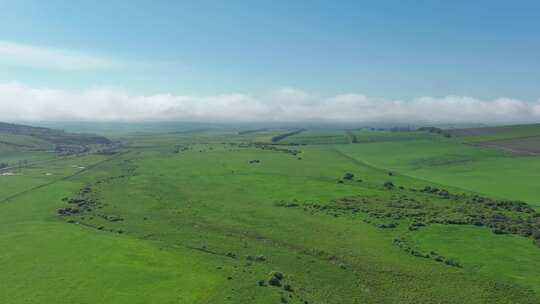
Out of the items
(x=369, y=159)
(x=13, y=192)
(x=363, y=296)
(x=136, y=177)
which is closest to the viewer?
(x=363, y=296)

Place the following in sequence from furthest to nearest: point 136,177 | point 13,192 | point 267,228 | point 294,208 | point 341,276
Result: 1. point 136,177
2. point 13,192
3. point 294,208
4. point 267,228
5. point 341,276

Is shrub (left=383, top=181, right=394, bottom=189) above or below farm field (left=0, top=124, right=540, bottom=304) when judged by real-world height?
above

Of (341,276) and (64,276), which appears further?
(341,276)

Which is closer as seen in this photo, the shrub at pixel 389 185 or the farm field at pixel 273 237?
the farm field at pixel 273 237

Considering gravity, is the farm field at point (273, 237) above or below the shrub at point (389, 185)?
below

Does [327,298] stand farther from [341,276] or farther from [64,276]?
[64,276]

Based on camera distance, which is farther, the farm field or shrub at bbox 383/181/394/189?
shrub at bbox 383/181/394/189

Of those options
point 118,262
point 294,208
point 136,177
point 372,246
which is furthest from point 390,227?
point 136,177
